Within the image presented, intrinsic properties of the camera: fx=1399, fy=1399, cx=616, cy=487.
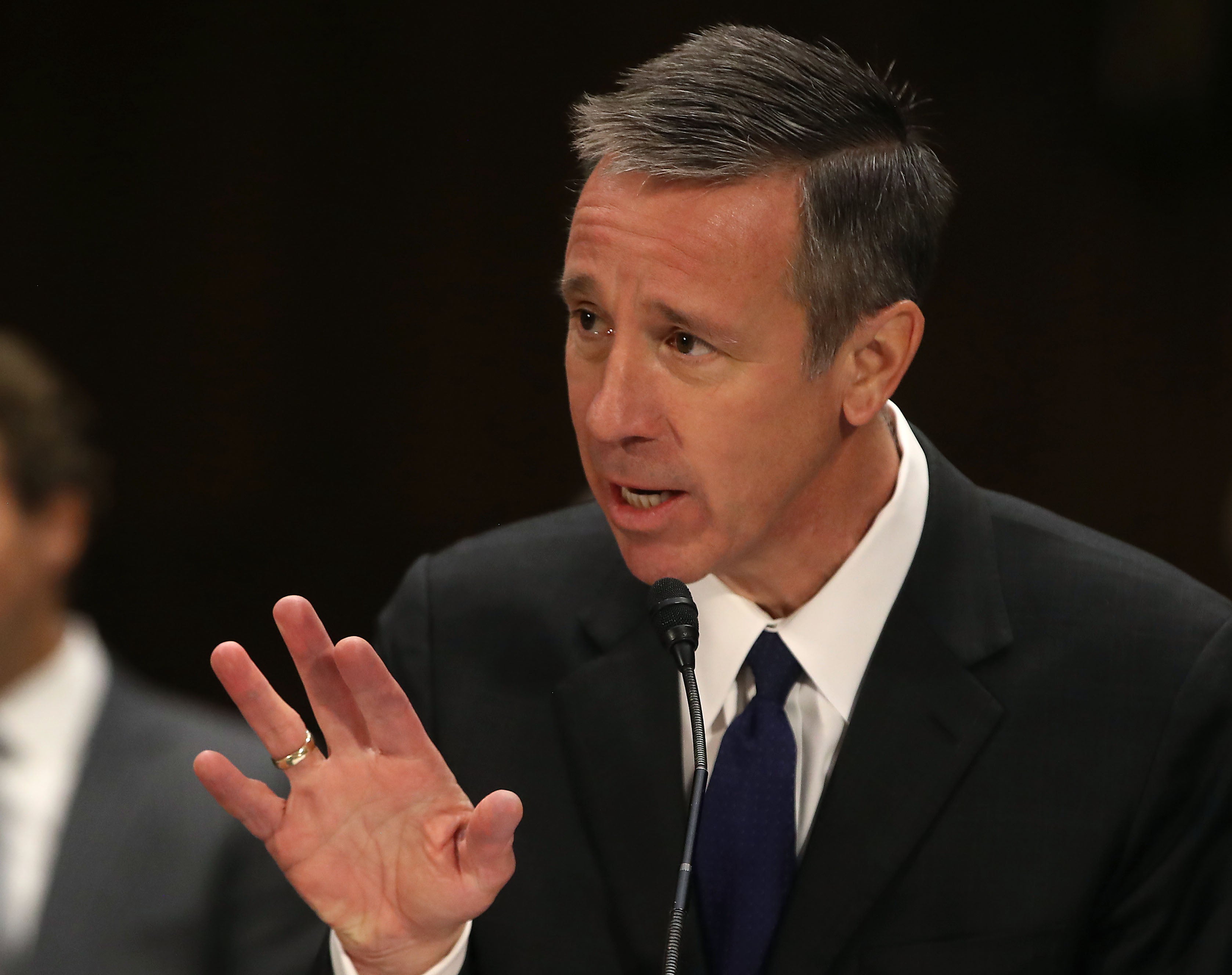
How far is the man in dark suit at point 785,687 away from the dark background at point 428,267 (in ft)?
0.79

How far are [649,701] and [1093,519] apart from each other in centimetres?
59

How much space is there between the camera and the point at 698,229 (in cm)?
109

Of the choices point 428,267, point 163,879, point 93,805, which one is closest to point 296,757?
point 163,879

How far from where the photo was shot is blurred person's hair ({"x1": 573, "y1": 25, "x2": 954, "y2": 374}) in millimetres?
1094

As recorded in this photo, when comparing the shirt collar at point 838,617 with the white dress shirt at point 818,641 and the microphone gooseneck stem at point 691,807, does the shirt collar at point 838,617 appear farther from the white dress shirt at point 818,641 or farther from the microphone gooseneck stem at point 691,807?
the microphone gooseneck stem at point 691,807

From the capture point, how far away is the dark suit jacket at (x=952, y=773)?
1.17 metres

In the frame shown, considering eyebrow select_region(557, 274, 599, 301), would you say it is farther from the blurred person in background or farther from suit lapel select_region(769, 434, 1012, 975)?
the blurred person in background

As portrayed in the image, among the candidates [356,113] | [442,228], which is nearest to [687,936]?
[442,228]

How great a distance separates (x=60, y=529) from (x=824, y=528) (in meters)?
1.14

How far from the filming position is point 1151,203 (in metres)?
1.68

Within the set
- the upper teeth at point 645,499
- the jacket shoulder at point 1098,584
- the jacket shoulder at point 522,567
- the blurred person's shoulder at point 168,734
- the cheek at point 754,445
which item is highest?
the cheek at point 754,445

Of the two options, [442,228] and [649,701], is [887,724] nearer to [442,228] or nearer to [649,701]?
[649,701]

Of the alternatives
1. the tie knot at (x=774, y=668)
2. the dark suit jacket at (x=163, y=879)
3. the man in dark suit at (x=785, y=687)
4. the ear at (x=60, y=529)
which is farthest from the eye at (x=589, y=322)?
the ear at (x=60, y=529)

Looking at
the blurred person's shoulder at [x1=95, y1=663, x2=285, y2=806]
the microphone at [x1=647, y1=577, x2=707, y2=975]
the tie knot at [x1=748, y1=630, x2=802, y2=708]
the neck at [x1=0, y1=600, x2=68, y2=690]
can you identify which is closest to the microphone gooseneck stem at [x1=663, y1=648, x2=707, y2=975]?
the microphone at [x1=647, y1=577, x2=707, y2=975]
